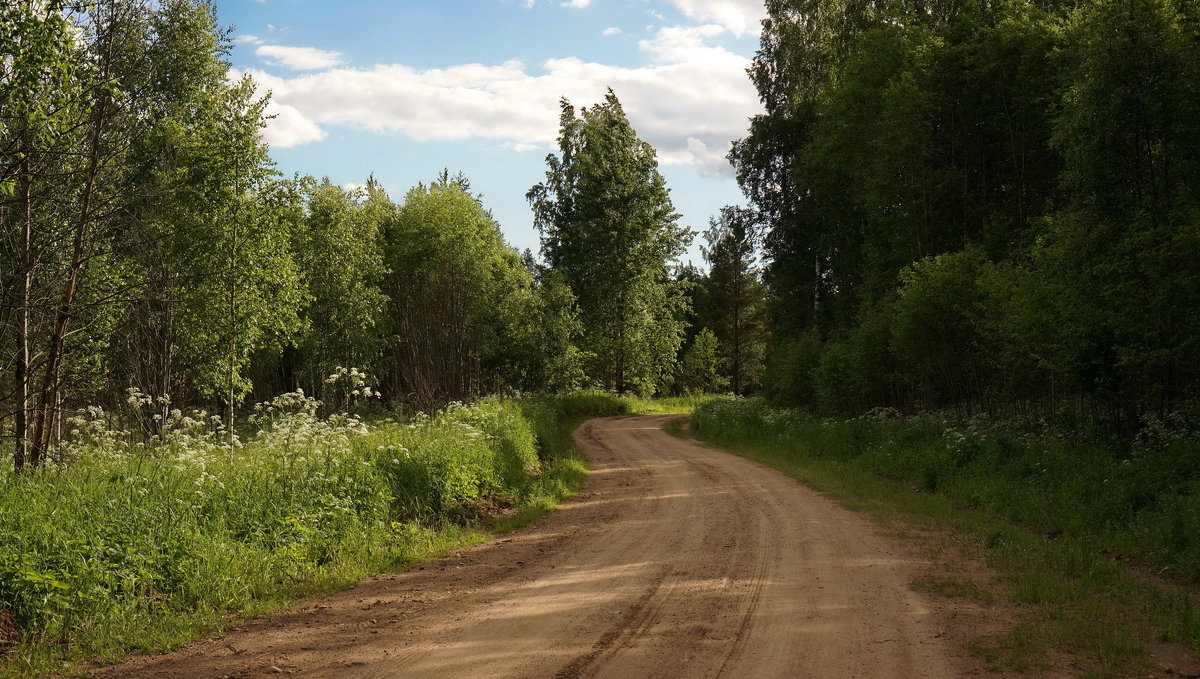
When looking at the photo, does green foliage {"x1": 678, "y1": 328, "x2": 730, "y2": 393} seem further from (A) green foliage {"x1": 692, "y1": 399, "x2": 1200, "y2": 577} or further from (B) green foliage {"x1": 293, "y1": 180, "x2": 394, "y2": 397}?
(A) green foliage {"x1": 692, "y1": 399, "x2": 1200, "y2": 577}

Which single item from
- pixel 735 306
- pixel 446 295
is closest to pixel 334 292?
pixel 446 295

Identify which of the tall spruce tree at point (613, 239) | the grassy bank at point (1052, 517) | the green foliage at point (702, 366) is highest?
the tall spruce tree at point (613, 239)

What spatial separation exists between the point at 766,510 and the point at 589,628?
6.21 m

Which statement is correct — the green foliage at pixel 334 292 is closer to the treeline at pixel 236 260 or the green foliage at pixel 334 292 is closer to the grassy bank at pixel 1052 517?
the treeline at pixel 236 260

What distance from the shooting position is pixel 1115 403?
1379 centimetres

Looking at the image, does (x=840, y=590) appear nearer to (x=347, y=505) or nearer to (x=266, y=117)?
(x=347, y=505)

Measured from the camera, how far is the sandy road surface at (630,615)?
5.43 m

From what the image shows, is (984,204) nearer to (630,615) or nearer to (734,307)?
(630,615)

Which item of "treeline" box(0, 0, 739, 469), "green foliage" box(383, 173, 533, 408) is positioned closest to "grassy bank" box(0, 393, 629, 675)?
"treeline" box(0, 0, 739, 469)

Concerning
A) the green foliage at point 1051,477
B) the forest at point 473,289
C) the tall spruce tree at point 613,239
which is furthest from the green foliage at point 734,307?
the green foliage at point 1051,477

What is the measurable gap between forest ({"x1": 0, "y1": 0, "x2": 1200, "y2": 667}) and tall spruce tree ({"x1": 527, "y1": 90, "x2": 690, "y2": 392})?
0.34 metres

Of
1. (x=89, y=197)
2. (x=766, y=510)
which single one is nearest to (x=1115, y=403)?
(x=766, y=510)

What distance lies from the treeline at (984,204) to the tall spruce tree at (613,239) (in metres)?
9.87

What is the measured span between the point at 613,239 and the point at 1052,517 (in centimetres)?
3516
